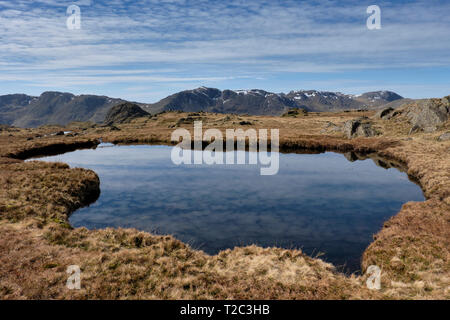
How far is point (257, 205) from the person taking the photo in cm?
2723

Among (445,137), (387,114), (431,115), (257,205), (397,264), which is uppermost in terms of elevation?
(387,114)

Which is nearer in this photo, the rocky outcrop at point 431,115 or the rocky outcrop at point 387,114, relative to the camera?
the rocky outcrop at point 431,115

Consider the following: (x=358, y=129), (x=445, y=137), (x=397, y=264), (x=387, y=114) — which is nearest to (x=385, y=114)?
(x=387, y=114)

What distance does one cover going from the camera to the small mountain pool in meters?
20.3

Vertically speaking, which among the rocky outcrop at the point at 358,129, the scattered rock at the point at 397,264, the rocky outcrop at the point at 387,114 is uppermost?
the rocky outcrop at the point at 387,114

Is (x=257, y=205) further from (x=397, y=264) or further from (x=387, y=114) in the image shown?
(x=387, y=114)

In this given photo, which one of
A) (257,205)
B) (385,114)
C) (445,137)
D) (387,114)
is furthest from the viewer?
(385,114)

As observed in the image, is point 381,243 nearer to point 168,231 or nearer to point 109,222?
point 168,231

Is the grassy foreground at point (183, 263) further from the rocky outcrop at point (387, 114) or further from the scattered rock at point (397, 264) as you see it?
the rocky outcrop at point (387, 114)

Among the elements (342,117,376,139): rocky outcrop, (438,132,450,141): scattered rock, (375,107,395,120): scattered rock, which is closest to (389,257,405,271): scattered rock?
(438,132,450,141): scattered rock

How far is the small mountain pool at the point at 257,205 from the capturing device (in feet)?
66.6

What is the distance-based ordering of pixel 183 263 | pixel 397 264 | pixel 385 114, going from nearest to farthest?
1. pixel 183 263
2. pixel 397 264
3. pixel 385 114

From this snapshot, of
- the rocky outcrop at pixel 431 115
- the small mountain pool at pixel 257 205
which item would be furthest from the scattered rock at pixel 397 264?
the rocky outcrop at pixel 431 115

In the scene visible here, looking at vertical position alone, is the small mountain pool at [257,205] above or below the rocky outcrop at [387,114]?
below
